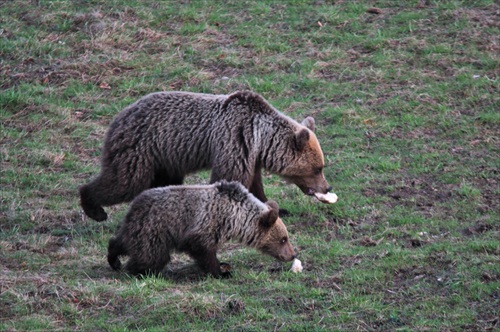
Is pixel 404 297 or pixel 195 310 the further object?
pixel 404 297

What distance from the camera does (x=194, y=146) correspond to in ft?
30.1

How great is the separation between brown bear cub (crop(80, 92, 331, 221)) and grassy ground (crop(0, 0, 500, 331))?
58 cm

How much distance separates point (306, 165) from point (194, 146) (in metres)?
1.22

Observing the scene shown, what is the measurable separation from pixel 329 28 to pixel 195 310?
8527 mm

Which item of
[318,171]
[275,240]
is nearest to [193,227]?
[275,240]

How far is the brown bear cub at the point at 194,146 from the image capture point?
900cm

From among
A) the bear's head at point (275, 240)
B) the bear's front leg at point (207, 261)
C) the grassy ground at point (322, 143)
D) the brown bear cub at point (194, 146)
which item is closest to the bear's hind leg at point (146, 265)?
the grassy ground at point (322, 143)

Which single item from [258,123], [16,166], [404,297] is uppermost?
[258,123]

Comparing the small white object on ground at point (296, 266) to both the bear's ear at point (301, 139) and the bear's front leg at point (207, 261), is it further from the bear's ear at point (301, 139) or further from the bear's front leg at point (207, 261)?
the bear's ear at point (301, 139)

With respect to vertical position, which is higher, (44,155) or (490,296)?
(490,296)

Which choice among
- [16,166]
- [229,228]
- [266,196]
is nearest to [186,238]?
[229,228]

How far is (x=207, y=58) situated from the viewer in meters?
13.7

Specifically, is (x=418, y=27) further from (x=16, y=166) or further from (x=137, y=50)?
(x=16, y=166)

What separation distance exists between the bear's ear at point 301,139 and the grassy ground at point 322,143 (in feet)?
2.64
